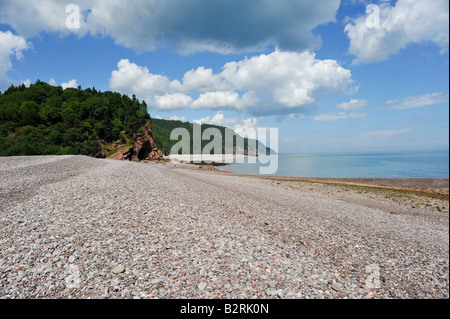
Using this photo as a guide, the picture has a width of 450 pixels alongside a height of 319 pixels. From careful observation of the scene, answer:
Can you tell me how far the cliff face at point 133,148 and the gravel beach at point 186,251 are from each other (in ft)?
169

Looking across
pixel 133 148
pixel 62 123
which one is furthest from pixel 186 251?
pixel 133 148

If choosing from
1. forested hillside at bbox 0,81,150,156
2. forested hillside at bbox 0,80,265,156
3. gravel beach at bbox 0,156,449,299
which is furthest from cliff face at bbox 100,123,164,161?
gravel beach at bbox 0,156,449,299

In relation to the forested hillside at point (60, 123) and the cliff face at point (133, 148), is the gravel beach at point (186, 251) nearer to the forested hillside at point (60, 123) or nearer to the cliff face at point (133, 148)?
the forested hillside at point (60, 123)

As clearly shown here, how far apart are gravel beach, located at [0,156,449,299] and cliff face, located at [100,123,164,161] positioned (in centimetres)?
5157

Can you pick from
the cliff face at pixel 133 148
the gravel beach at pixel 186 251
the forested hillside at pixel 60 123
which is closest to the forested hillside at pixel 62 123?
the forested hillside at pixel 60 123

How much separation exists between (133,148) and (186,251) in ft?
229

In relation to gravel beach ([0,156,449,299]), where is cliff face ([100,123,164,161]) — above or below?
above

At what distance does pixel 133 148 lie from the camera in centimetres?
7012

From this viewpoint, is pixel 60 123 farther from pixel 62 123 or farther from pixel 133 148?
pixel 133 148

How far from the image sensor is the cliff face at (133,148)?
62.0 metres

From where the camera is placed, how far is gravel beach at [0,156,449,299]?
593cm

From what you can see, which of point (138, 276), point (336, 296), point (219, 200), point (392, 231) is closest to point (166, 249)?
point (138, 276)

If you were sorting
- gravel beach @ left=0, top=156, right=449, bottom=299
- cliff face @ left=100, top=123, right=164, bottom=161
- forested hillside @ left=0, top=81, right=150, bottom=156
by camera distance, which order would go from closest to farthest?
gravel beach @ left=0, top=156, right=449, bottom=299 < forested hillside @ left=0, top=81, right=150, bottom=156 < cliff face @ left=100, top=123, right=164, bottom=161

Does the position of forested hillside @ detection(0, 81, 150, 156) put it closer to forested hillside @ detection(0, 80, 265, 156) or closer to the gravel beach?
forested hillside @ detection(0, 80, 265, 156)
